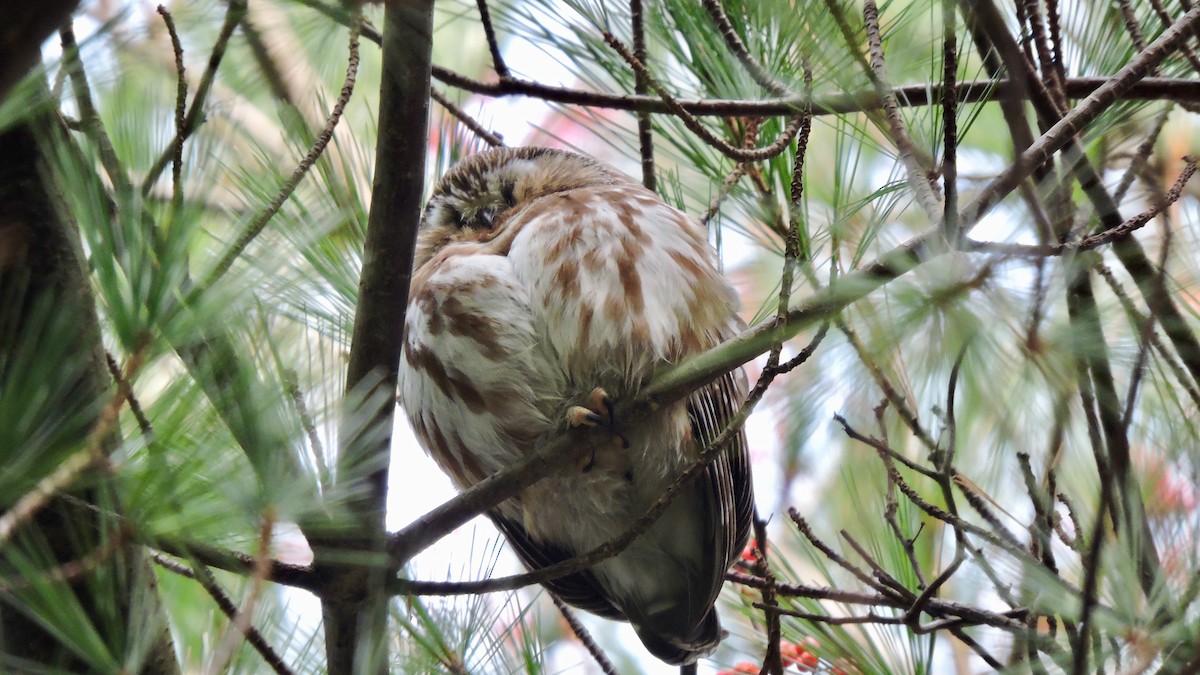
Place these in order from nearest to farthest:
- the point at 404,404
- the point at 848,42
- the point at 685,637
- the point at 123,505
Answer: the point at 123,505 < the point at 848,42 < the point at 404,404 < the point at 685,637

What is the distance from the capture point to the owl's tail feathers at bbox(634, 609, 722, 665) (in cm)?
297

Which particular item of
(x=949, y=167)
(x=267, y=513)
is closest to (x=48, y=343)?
(x=267, y=513)

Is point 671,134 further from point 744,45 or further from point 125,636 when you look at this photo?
point 125,636

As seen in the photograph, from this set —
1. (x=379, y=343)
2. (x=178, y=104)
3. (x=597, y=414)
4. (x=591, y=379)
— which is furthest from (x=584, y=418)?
(x=178, y=104)

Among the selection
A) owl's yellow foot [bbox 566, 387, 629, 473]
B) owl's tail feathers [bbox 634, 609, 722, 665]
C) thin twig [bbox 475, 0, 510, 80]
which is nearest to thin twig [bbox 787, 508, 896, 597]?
owl's yellow foot [bbox 566, 387, 629, 473]

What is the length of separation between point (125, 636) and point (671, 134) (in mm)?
1929

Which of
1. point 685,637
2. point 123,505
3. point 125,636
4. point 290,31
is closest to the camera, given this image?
point 123,505

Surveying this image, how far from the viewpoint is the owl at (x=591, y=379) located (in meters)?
2.44

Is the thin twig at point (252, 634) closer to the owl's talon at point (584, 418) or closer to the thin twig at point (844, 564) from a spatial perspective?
the owl's talon at point (584, 418)

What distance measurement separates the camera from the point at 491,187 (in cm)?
310

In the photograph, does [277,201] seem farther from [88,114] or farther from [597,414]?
[597,414]

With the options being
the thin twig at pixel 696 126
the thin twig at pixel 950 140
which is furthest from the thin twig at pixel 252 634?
the thin twig at pixel 950 140

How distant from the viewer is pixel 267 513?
1.32 metres

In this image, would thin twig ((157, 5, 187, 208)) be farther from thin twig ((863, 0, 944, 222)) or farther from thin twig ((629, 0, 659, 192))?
thin twig ((863, 0, 944, 222))
